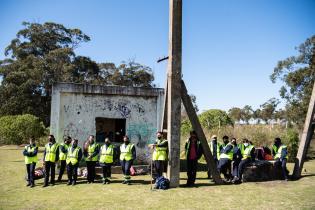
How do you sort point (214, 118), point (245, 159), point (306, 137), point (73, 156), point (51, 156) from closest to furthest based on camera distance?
point (51, 156) < point (73, 156) < point (245, 159) < point (306, 137) < point (214, 118)

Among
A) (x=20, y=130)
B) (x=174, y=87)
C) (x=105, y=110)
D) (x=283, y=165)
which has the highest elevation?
(x=174, y=87)

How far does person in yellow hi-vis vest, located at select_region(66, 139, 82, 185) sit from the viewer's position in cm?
1206

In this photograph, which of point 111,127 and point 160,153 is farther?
point 111,127

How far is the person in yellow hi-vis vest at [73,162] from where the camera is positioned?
39.6 feet

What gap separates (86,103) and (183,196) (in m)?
7.48

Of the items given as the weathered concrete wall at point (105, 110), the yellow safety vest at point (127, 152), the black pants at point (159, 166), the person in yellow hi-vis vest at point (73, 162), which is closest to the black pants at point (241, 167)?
the black pants at point (159, 166)

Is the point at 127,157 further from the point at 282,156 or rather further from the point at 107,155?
the point at 282,156

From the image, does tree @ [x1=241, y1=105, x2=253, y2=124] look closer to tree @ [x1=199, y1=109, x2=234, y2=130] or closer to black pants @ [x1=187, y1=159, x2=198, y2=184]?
tree @ [x1=199, y1=109, x2=234, y2=130]

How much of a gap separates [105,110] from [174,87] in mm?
5243

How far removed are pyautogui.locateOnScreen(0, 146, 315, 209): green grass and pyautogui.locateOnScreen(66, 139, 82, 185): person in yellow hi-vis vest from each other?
1.38 ft

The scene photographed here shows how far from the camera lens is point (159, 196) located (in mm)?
9727

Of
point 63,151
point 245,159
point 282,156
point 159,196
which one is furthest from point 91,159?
point 282,156

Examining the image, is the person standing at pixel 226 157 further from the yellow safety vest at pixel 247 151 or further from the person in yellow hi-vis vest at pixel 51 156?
the person in yellow hi-vis vest at pixel 51 156

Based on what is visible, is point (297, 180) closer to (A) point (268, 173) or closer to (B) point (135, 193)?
(A) point (268, 173)
